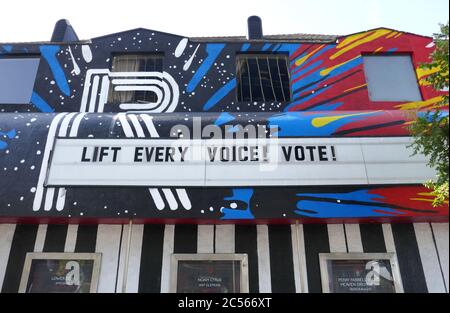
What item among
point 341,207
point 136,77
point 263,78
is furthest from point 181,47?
point 341,207

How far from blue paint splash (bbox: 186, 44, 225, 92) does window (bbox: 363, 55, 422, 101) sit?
11.2 feet

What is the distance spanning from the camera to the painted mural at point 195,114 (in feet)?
21.4

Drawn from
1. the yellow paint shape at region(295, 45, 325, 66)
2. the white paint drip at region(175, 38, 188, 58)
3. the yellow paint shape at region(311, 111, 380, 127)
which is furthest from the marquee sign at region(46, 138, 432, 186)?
the white paint drip at region(175, 38, 188, 58)

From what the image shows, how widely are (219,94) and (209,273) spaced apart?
3.87 m

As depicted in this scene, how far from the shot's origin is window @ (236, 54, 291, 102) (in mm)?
8680

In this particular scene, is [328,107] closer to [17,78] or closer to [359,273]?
[359,273]

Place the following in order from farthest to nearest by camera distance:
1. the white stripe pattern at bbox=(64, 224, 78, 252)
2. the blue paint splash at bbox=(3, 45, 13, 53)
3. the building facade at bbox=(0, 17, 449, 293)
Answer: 1. the blue paint splash at bbox=(3, 45, 13, 53)
2. the white stripe pattern at bbox=(64, 224, 78, 252)
3. the building facade at bbox=(0, 17, 449, 293)

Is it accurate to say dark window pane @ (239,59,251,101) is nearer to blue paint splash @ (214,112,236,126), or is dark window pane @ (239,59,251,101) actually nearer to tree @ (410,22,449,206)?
blue paint splash @ (214,112,236,126)

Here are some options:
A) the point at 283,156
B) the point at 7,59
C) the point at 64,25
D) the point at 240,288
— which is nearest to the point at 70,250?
the point at 240,288

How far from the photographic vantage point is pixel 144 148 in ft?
23.0

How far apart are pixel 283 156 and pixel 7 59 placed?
6972mm

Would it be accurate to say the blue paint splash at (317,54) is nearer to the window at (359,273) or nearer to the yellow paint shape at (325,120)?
the yellow paint shape at (325,120)

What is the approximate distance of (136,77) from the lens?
885cm
